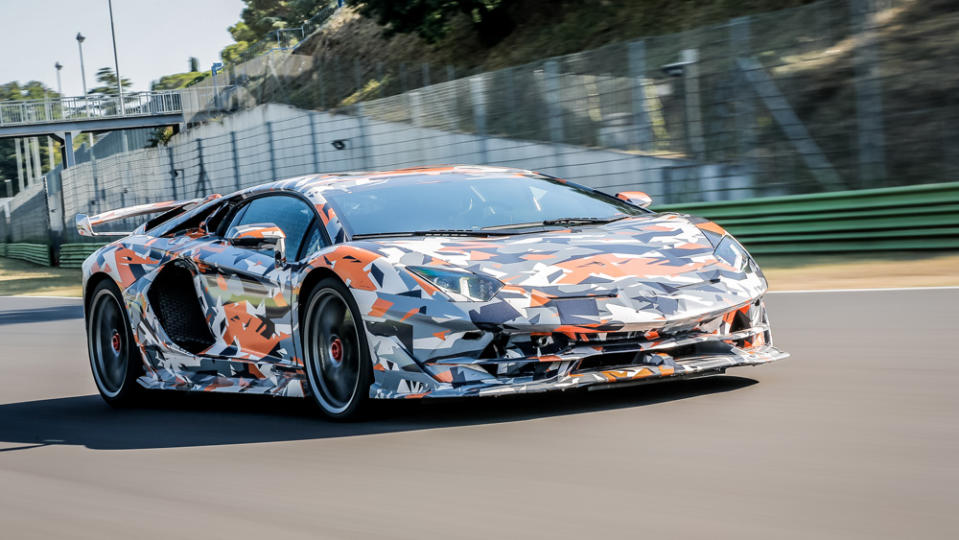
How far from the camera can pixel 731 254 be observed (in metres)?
5.60

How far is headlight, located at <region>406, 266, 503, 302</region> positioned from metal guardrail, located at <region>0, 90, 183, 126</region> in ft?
201

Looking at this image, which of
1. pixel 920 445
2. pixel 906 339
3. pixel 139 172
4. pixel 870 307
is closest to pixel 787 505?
pixel 920 445

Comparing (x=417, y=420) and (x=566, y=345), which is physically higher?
(x=566, y=345)

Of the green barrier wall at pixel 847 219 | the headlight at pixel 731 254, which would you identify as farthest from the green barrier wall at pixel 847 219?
the headlight at pixel 731 254

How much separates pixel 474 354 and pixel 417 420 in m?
0.55

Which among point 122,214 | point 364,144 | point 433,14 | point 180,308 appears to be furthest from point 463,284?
point 433,14

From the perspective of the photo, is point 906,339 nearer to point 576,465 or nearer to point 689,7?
point 576,465

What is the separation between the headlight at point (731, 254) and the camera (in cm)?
553

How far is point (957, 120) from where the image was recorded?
1365cm

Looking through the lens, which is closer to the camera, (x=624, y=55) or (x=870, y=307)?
(x=870, y=307)

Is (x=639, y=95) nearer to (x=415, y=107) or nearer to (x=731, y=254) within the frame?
(x=415, y=107)

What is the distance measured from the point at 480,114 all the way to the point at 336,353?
44.6 feet

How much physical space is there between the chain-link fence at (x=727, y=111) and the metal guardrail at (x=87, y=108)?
46299 millimetres

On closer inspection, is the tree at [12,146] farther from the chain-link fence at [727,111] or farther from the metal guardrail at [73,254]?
the chain-link fence at [727,111]
